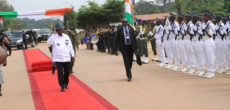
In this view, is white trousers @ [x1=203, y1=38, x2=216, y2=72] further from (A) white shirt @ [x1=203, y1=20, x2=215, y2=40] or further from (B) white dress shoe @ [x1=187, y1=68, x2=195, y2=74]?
(B) white dress shoe @ [x1=187, y1=68, x2=195, y2=74]

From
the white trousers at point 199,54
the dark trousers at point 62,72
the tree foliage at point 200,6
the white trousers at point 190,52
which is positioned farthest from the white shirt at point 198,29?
the tree foliage at point 200,6

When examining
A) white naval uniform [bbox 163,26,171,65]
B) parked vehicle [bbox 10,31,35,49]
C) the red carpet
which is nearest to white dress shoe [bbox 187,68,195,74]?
white naval uniform [bbox 163,26,171,65]

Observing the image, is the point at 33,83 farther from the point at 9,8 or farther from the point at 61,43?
the point at 9,8

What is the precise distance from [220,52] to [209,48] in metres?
1.10

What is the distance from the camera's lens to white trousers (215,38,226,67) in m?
12.8

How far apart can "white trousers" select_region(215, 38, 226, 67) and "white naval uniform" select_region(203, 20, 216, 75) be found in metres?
0.81

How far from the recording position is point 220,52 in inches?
507

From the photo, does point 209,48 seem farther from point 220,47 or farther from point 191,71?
point 191,71

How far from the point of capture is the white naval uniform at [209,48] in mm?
11750

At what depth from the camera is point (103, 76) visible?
13.9 m

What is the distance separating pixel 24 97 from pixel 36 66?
660cm

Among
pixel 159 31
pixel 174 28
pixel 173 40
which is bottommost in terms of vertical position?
pixel 173 40

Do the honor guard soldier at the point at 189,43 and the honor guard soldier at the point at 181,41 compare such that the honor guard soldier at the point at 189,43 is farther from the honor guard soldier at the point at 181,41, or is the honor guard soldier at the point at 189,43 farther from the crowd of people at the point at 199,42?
the honor guard soldier at the point at 181,41

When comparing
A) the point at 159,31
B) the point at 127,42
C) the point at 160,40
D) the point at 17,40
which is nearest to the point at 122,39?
the point at 127,42
